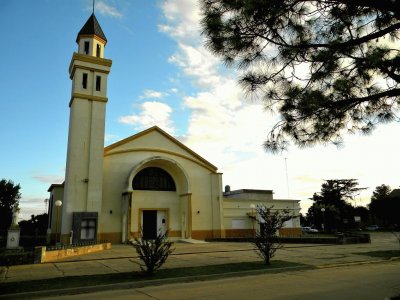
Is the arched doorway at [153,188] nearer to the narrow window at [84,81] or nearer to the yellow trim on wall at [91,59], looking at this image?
the narrow window at [84,81]

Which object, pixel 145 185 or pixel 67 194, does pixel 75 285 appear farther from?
pixel 145 185

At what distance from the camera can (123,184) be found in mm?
26703

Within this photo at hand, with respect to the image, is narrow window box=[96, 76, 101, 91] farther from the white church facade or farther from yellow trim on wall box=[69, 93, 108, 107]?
yellow trim on wall box=[69, 93, 108, 107]

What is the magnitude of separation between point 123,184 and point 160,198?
3629 mm

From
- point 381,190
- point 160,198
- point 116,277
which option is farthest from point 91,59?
point 381,190

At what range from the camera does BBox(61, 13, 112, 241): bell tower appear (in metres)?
23.8

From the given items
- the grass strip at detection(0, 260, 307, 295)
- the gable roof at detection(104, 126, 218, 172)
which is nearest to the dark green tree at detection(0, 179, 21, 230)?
the gable roof at detection(104, 126, 218, 172)

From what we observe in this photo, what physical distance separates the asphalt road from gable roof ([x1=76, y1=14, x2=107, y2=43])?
965 inches

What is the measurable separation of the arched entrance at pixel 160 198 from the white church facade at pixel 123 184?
0.08 m

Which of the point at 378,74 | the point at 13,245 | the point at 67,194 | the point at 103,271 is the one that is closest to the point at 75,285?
the point at 103,271

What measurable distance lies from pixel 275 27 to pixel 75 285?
25.3ft

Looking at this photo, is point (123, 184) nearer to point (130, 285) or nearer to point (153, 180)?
point (153, 180)

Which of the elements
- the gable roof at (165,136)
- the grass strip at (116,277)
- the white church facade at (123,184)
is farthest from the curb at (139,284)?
the gable roof at (165,136)

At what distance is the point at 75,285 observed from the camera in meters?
8.61
